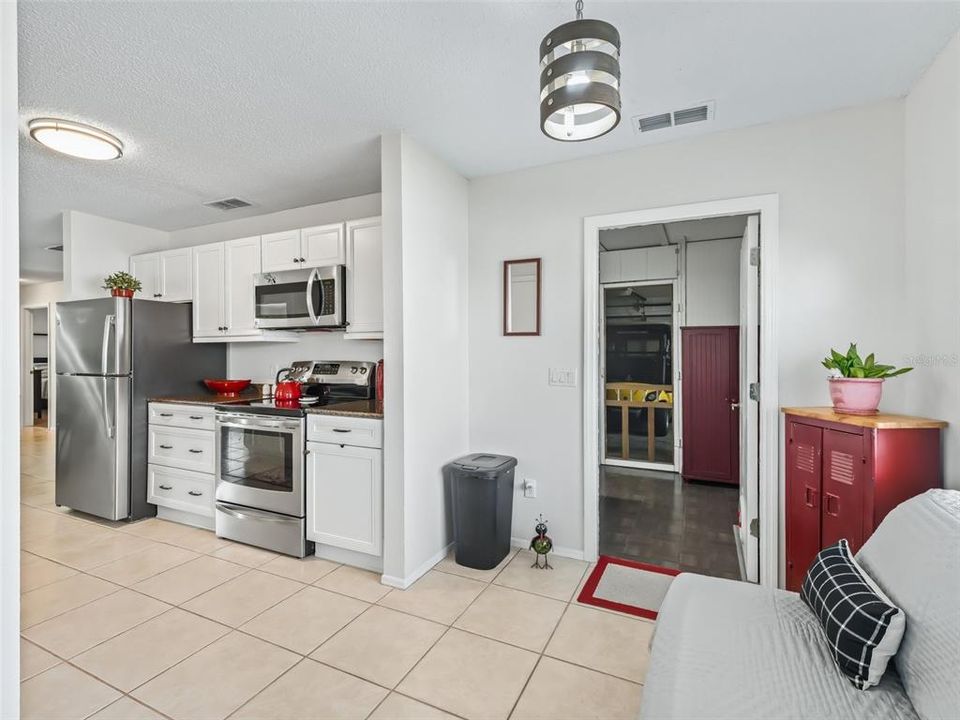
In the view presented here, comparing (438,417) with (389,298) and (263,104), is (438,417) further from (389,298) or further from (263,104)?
(263,104)

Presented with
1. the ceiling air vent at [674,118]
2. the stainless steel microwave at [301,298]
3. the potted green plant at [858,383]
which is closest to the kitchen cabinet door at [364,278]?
Result: the stainless steel microwave at [301,298]

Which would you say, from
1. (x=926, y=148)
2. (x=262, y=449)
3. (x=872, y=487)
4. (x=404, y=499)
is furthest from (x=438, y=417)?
(x=926, y=148)

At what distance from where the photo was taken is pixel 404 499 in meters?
2.71

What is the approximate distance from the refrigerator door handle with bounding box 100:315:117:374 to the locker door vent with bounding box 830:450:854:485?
4.65 meters

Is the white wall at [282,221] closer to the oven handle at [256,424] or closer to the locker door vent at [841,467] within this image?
the oven handle at [256,424]

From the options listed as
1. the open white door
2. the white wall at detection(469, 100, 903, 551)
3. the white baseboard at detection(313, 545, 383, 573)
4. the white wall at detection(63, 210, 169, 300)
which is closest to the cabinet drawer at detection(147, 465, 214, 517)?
the white baseboard at detection(313, 545, 383, 573)

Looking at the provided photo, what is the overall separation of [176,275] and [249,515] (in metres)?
2.36

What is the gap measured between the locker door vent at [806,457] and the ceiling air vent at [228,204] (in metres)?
4.20

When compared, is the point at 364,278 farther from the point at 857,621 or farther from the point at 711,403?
the point at 711,403

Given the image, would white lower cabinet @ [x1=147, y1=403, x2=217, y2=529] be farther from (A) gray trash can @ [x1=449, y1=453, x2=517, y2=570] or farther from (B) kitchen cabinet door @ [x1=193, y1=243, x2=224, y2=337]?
(A) gray trash can @ [x1=449, y1=453, x2=517, y2=570]

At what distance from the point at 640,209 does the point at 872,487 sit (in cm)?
183

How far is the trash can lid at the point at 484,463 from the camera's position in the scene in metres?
2.94

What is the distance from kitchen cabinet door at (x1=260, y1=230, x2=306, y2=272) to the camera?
363 cm

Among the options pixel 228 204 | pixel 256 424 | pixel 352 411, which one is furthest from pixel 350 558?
pixel 228 204
